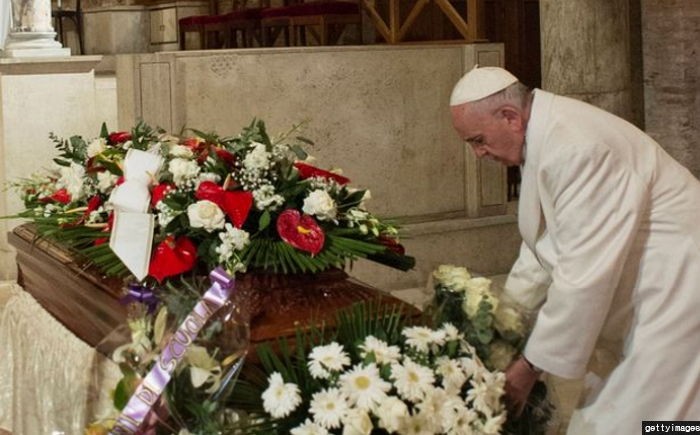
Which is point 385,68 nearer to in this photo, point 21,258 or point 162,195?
point 21,258

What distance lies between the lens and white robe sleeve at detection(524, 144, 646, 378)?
9.22 feet

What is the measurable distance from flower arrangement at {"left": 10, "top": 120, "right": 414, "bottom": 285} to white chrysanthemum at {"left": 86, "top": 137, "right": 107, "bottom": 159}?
0.28 metres

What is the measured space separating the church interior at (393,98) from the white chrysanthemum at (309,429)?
4.26 meters

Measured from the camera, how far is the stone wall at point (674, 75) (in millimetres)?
7367

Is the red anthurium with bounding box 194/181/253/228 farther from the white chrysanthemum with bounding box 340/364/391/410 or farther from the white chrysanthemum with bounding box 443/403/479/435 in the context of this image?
the white chrysanthemum with bounding box 443/403/479/435

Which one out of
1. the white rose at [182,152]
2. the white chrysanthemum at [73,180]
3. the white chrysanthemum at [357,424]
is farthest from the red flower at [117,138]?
the white chrysanthemum at [357,424]

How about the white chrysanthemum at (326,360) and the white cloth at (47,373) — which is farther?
the white cloth at (47,373)

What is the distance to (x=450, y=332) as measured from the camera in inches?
104

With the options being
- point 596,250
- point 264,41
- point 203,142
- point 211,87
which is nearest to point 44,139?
point 211,87

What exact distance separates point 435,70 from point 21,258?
4.23 m

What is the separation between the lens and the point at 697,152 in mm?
7445

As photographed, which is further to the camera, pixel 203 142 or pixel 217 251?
pixel 203 142

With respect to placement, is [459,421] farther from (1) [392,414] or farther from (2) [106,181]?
(2) [106,181]

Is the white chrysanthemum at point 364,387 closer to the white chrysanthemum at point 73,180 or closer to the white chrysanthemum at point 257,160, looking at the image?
the white chrysanthemum at point 257,160
